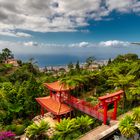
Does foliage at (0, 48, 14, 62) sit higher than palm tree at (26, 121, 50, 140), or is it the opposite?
foliage at (0, 48, 14, 62)

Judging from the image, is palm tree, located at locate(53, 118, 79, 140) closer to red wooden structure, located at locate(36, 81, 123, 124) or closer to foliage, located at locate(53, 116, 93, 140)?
foliage, located at locate(53, 116, 93, 140)

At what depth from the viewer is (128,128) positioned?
1681 centimetres

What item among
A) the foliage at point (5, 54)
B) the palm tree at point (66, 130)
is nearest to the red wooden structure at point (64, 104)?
the palm tree at point (66, 130)

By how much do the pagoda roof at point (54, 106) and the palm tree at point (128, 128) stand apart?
9.90 meters

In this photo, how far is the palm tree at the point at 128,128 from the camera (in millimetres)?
16750

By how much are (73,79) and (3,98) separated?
13.8 metres

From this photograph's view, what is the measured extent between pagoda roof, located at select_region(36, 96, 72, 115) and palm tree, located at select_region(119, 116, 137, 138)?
32.5 ft

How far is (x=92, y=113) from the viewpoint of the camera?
23531 millimetres

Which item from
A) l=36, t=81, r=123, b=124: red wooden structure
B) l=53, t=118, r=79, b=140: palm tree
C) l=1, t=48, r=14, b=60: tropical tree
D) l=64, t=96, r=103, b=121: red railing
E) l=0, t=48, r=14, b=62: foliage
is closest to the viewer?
l=53, t=118, r=79, b=140: palm tree

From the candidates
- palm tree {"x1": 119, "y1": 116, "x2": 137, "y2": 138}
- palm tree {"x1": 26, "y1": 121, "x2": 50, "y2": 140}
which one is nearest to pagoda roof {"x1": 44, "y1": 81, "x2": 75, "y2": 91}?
palm tree {"x1": 26, "y1": 121, "x2": 50, "y2": 140}

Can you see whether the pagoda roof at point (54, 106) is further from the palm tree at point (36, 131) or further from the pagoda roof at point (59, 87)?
the palm tree at point (36, 131)

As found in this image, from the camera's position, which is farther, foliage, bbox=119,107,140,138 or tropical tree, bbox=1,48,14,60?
tropical tree, bbox=1,48,14,60

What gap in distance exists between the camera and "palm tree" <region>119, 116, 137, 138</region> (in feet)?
55.0

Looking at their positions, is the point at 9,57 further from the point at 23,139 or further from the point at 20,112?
the point at 23,139
